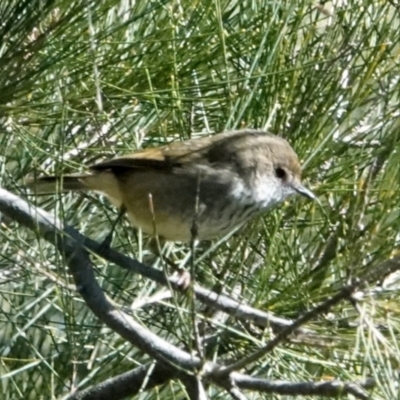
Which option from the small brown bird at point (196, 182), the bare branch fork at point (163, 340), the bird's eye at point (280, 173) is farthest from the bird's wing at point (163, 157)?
the bare branch fork at point (163, 340)

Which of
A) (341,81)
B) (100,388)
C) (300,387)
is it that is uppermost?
(341,81)

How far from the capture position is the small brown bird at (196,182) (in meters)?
2.27

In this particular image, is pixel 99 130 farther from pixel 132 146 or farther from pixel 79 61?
pixel 79 61

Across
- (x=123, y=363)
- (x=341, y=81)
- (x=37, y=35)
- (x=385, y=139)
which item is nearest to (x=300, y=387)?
(x=385, y=139)

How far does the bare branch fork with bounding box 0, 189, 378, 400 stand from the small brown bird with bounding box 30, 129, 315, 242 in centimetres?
29

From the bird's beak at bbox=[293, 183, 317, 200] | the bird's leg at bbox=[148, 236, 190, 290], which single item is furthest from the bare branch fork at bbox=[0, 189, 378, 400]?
the bird's beak at bbox=[293, 183, 317, 200]

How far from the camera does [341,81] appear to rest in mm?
1988

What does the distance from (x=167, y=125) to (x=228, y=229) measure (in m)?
0.25

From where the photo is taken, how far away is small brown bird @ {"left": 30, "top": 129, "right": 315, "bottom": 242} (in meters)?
2.27

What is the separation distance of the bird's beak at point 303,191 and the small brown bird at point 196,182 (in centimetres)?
2

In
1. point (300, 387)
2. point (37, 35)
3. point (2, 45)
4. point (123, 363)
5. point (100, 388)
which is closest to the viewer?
point (300, 387)

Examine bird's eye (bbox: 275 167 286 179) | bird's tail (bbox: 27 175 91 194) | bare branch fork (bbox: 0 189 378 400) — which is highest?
bird's eye (bbox: 275 167 286 179)

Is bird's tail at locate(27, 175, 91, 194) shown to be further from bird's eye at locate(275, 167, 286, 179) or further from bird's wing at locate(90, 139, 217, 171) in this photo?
bird's eye at locate(275, 167, 286, 179)

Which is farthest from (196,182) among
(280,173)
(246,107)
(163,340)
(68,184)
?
(163,340)
